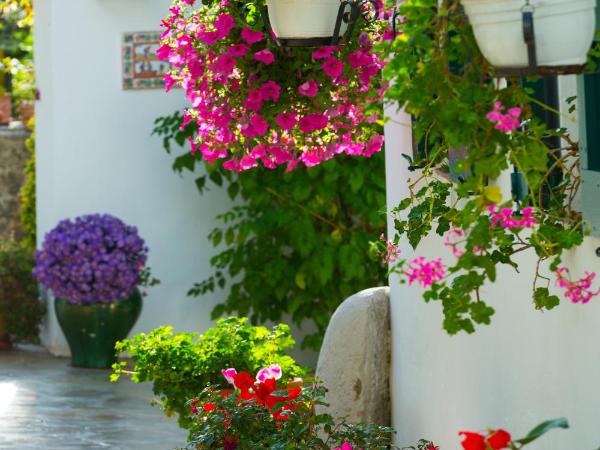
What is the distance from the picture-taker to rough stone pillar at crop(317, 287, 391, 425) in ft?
18.5

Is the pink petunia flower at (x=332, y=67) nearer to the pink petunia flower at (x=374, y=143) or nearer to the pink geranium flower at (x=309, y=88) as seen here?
the pink geranium flower at (x=309, y=88)

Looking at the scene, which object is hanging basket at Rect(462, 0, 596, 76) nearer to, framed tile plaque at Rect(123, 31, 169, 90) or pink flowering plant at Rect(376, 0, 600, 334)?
pink flowering plant at Rect(376, 0, 600, 334)

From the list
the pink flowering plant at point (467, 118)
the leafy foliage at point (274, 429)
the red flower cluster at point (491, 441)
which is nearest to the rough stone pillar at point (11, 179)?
the leafy foliage at point (274, 429)

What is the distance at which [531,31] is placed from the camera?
2307 mm

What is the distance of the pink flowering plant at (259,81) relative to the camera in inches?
164

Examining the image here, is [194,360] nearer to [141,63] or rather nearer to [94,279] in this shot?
[94,279]

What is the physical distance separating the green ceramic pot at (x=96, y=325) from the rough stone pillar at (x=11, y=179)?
2.60m

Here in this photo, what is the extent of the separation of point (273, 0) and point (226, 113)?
46cm

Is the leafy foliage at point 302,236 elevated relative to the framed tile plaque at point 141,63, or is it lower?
lower

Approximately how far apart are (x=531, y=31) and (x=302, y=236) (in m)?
7.58

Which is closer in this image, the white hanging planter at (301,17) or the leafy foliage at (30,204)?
the white hanging planter at (301,17)

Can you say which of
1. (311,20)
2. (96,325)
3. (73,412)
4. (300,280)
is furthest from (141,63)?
(311,20)

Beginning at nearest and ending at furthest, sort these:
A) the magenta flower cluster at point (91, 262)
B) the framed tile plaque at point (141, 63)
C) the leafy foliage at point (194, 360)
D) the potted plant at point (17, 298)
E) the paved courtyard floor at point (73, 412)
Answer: the leafy foliage at point (194, 360)
the paved courtyard floor at point (73, 412)
the magenta flower cluster at point (91, 262)
the framed tile plaque at point (141, 63)
the potted plant at point (17, 298)

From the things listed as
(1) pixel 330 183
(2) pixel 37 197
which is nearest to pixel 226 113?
(1) pixel 330 183
